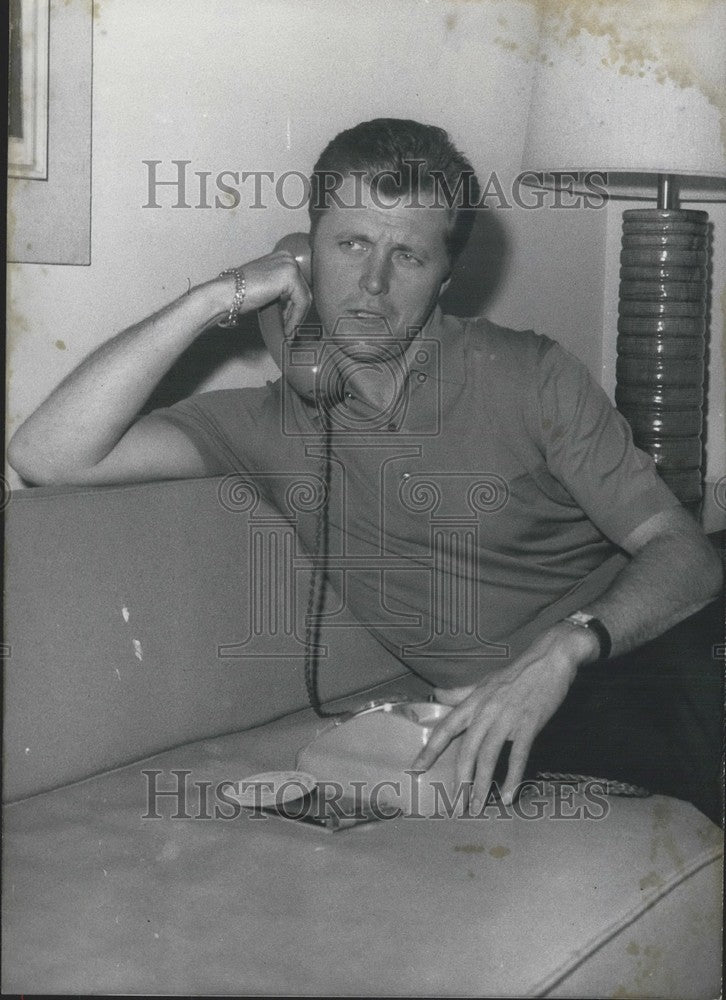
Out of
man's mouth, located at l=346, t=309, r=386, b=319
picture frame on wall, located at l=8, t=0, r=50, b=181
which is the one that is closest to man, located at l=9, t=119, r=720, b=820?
man's mouth, located at l=346, t=309, r=386, b=319

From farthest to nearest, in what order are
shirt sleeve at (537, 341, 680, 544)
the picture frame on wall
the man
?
shirt sleeve at (537, 341, 680, 544), the man, the picture frame on wall

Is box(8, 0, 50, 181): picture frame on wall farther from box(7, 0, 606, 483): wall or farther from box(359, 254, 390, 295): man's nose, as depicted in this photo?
box(359, 254, 390, 295): man's nose

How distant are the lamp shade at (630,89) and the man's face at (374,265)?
0.21m

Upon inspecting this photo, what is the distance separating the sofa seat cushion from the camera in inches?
37.3

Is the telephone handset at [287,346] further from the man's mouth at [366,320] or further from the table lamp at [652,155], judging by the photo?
the table lamp at [652,155]

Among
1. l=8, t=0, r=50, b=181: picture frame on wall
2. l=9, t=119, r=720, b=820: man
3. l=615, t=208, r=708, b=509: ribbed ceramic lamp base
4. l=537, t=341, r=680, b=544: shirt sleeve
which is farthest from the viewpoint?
l=615, t=208, r=708, b=509: ribbed ceramic lamp base

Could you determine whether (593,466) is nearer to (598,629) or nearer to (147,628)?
(598,629)

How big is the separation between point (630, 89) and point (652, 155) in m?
0.09

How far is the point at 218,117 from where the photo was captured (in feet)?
3.80

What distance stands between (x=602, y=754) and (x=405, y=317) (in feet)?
1.77

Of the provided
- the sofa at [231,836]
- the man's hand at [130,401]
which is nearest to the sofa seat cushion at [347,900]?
the sofa at [231,836]

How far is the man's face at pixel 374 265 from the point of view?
3.93 ft

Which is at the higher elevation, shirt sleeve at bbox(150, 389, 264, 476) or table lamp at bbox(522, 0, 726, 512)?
table lamp at bbox(522, 0, 726, 512)

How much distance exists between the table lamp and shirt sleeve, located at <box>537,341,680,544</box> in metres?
0.03
